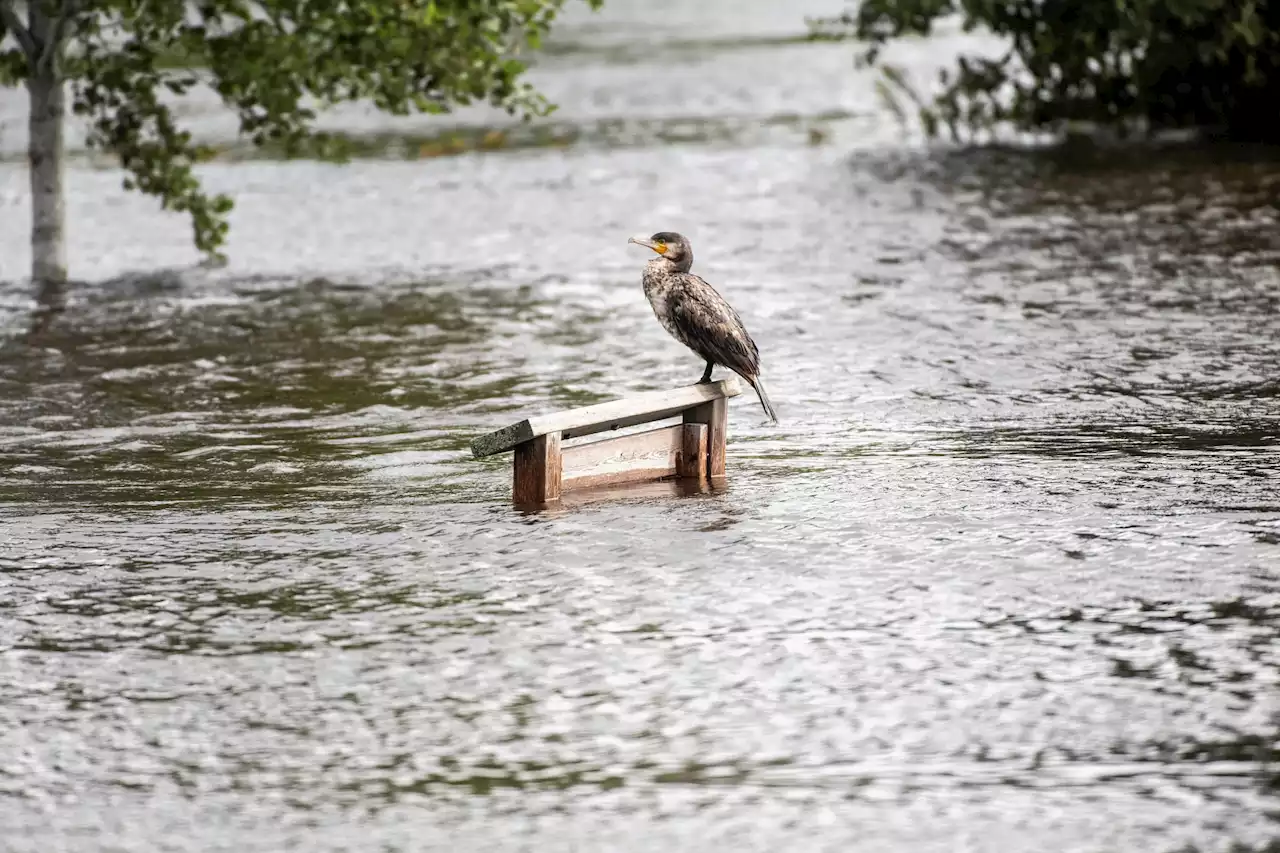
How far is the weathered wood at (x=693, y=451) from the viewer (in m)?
11.8

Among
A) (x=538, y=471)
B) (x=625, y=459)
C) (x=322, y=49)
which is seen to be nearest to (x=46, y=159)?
(x=322, y=49)

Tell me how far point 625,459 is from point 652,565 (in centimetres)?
197

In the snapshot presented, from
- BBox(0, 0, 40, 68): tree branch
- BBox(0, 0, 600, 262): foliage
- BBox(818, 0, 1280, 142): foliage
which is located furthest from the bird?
BBox(818, 0, 1280, 142): foliage

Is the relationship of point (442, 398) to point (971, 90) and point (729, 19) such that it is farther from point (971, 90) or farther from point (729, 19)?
point (729, 19)

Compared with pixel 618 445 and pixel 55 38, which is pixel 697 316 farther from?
pixel 55 38

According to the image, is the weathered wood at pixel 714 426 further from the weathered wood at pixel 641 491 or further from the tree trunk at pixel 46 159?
the tree trunk at pixel 46 159

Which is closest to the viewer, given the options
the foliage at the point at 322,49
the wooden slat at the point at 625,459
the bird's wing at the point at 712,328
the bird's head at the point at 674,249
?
the wooden slat at the point at 625,459

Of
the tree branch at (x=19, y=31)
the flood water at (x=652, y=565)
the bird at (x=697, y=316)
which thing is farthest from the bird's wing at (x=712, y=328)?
the tree branch at (x=19, y=31)

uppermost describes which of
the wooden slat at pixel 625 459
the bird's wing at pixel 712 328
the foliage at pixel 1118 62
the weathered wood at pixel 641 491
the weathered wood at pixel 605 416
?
the foliage at pixel 1118 62

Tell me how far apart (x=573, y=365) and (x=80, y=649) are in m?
7.58

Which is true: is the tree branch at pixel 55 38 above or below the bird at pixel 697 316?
above

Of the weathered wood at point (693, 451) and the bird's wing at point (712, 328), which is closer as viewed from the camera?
the weathered wood at point (693, 451)

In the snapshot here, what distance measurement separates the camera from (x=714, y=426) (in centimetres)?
1175

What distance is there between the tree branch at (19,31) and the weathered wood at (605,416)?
10162mm
